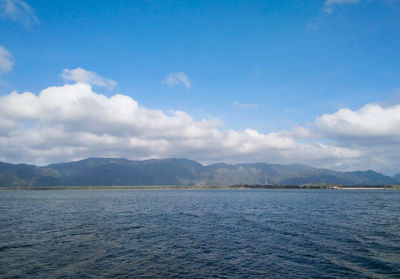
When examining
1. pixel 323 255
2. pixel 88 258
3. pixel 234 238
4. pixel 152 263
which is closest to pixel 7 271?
pixel 88 258

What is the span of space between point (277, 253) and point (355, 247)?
1336 centimetres

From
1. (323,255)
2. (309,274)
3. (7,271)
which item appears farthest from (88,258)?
(323,255)

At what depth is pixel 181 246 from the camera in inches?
1617

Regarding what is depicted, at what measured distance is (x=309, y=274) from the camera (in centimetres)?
2847

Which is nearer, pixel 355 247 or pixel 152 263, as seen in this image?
pixel 152 263

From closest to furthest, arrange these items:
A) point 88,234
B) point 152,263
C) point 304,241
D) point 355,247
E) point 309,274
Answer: point 309,274 → point 152,263 → point 355,247 → point 304,241 → point 88,234

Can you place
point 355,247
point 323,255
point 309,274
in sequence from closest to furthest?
1. point 309,274
2. point 323,255
3. point 355,247

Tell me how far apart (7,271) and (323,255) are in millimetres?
38943

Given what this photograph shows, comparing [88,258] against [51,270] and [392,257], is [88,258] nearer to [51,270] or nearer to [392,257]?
[51,270]

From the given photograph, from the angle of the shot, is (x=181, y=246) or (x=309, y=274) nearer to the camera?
(x=309, y=274)

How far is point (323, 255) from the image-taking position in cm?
3566

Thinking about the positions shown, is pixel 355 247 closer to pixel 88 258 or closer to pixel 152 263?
pixel 152 263

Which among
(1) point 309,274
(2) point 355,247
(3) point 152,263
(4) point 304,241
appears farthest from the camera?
(4) point 304,241

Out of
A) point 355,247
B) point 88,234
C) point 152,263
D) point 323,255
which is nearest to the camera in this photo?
point 152,263
